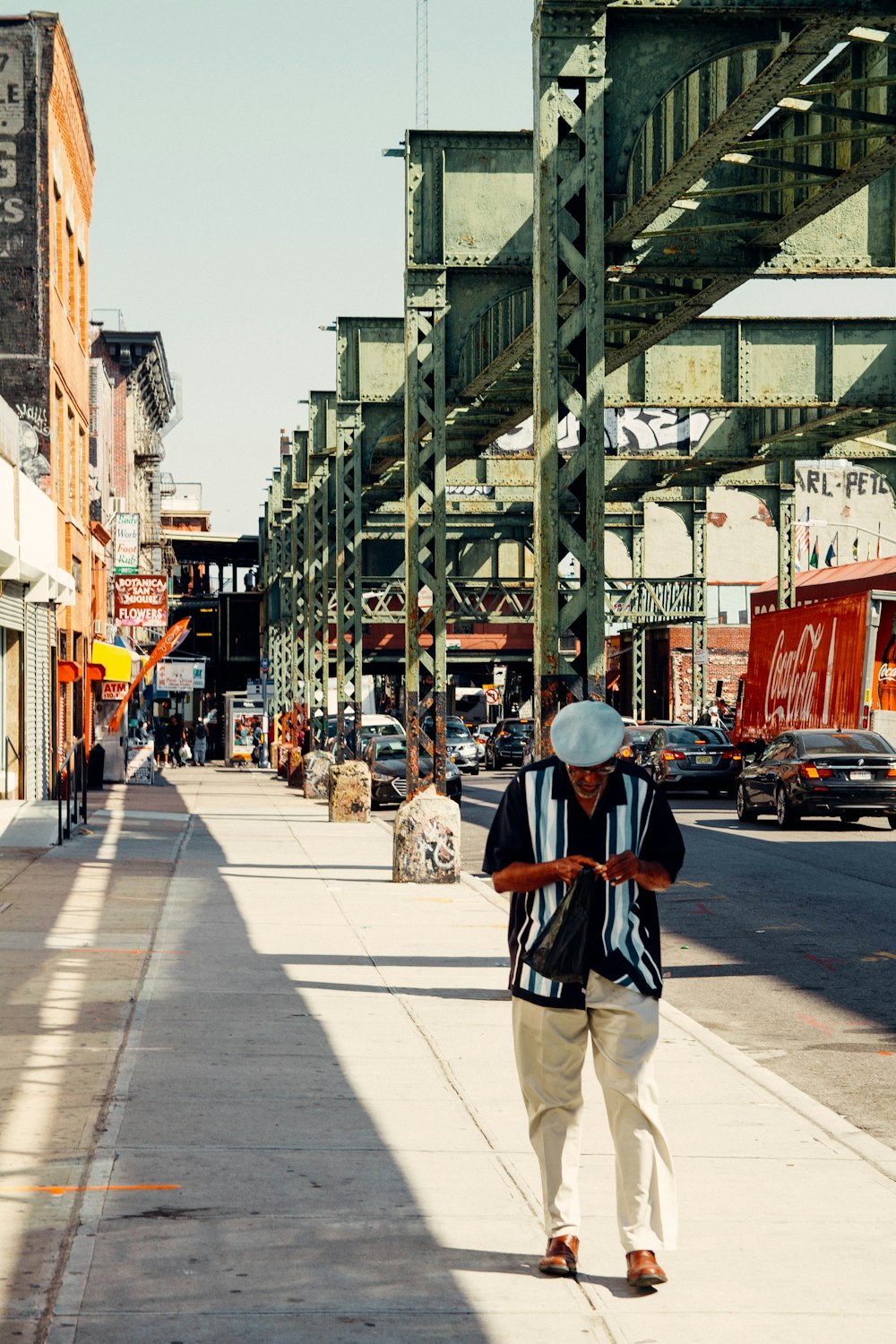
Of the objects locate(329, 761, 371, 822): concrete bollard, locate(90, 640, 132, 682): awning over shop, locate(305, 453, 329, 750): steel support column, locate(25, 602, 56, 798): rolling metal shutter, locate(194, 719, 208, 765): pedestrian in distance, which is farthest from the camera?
locate(194, 719, 208, 765): pedestrian in distance

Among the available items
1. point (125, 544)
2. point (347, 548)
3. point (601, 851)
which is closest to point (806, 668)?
point (347, 548)

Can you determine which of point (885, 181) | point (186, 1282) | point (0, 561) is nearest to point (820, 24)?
point (885, 181)

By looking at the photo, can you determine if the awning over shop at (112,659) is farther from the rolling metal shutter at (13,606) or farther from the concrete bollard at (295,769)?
the rolling metal shutter at (13,606)

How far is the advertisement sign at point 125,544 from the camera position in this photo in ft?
186

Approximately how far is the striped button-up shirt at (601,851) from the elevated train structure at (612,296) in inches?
299

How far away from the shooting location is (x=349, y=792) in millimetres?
29969

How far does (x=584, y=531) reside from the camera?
13758 millimetres

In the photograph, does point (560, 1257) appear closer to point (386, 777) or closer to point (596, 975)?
point (596, 975)

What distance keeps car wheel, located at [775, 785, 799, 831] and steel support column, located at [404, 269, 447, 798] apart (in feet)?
22.1

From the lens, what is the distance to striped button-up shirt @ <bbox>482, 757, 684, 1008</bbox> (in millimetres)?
5625

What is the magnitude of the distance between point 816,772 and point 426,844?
10.1 metres

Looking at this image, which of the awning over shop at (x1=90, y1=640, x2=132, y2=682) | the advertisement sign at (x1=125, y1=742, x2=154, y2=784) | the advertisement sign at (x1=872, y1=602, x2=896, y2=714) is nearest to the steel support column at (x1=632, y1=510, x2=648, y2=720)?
the awning over shop at (x1=90, y1=640, x2=132, y2=682)

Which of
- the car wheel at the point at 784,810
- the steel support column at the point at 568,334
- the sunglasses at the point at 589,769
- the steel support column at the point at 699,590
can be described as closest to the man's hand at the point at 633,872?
the sunglasses at the point at 589,769

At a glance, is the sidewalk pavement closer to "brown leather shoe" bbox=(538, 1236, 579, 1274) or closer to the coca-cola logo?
"brown leather shoe" bbox=(538, 1236, 579, 1274)
